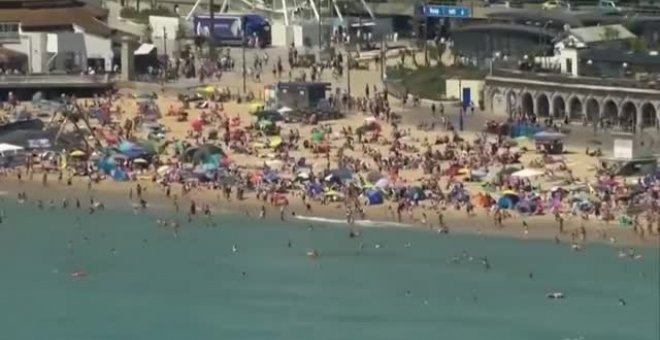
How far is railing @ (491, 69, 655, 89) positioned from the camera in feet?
184

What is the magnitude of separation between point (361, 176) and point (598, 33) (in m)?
19.2

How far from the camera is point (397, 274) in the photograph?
42.1 m

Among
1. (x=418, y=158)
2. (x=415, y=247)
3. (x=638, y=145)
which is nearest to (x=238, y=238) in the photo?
(x=415, y=247)

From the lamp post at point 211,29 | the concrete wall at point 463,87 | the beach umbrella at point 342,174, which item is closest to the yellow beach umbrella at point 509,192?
the beach umbrella at point 342,174

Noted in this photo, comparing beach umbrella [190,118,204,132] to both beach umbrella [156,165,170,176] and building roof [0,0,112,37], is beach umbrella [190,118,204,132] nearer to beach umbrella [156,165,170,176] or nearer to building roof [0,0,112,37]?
beach umbrella [156,165,170,176]

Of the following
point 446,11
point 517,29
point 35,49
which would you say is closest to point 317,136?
point 517,29

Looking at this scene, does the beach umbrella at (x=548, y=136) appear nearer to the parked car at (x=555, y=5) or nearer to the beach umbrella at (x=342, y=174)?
the beach umbrella at (x=342, y=174)

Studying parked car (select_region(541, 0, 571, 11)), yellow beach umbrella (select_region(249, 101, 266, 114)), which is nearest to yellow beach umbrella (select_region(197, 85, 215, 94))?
yellow beach umbrella (select_region(249, 101, 266, 114))

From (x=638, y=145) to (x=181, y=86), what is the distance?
19812 millimetres

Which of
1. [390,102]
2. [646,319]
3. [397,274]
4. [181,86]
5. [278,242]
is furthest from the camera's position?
[181,86]

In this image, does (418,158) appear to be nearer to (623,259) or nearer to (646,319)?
(623,259)

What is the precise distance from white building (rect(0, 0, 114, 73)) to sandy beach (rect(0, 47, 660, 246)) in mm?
7181

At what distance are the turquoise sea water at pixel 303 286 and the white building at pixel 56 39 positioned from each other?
23.0 m

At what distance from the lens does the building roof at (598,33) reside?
66375 millimetres
